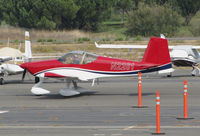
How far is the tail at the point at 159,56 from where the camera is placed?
1831cm

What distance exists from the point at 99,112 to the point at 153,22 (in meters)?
57.4

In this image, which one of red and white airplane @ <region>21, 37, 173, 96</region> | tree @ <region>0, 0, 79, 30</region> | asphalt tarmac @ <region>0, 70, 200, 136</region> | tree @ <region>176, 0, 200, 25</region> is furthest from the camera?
tree @ <region>176, 0, 200, 25</region>

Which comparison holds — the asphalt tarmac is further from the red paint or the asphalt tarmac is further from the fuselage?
the red paint

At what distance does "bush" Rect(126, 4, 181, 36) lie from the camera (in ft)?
231

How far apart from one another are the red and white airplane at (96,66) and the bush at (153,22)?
51.7 m

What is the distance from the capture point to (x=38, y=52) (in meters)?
46.7

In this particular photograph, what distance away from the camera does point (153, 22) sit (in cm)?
7081

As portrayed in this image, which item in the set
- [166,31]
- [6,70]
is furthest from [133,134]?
[166,31]

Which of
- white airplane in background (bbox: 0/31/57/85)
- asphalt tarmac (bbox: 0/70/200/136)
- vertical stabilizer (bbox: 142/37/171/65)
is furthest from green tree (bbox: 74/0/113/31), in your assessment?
vertical stabilizer (bbox: 142/37/171/65)

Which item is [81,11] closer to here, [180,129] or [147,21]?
[147,21]

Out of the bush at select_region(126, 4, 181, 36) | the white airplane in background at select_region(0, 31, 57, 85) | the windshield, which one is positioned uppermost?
the bush at select_region(126, 4, 181, 36)

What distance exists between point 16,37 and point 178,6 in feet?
113

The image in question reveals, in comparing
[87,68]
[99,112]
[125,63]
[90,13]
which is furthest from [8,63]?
[90,13]

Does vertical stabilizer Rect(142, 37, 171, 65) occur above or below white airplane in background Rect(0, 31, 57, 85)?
above
